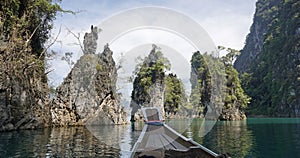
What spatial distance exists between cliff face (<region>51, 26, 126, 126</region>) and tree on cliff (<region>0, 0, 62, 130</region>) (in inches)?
137

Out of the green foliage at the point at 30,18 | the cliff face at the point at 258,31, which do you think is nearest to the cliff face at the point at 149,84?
the green foliage at the point at 30,18

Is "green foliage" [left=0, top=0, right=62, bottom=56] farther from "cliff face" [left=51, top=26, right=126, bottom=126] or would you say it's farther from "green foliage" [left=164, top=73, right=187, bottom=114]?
"green foliage" [left=164, top=73, right=187, bottom=114]

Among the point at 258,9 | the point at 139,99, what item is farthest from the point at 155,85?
the point at 258,9

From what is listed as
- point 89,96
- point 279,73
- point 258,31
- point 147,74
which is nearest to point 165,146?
point 89,96

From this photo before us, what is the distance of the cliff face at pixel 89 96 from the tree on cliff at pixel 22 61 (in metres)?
3.49

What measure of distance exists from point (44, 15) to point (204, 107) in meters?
47.7

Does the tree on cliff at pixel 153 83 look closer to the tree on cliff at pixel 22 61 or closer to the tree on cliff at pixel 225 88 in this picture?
the tree on cliff at pixel 225 88

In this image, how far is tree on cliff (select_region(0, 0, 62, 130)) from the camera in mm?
25484

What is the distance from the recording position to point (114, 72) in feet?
149

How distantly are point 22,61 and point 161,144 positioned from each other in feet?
67.3

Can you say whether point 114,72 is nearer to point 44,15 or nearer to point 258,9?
point 44,15

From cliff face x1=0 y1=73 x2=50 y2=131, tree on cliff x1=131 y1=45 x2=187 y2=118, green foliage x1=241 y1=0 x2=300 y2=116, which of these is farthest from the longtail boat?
green foliage x1=241 y1=0 x2=300 y2=116

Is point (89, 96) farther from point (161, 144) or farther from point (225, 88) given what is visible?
point (225, 88)

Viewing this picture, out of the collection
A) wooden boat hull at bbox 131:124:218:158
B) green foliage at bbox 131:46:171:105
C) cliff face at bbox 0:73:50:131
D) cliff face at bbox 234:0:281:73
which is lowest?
wooden boat hull at bbox 131:124:218:158
